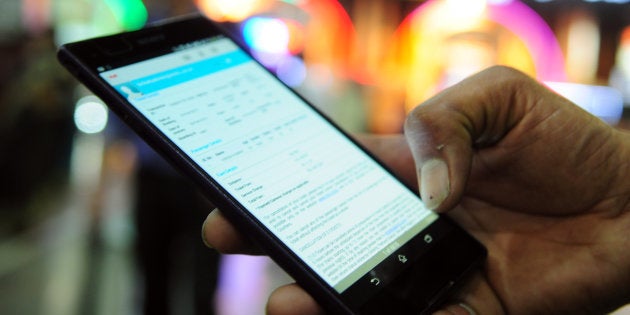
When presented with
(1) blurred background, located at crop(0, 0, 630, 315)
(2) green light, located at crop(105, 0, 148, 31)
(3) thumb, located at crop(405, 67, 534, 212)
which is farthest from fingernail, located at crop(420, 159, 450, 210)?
(2) green light, located at crop(105, 0, 148, 31)

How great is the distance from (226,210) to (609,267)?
32.0 inches

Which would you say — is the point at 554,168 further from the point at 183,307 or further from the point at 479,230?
the point at 183,307

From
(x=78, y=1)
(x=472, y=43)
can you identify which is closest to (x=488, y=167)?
(x=472, y=43)

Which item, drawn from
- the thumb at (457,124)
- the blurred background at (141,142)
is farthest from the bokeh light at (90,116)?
the thumb at (457,124)

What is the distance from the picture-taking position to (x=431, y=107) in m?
1.08

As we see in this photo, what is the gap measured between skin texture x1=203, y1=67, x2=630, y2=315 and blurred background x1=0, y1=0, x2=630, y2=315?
5.37 feet

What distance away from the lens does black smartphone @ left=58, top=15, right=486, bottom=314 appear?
37.6 inches

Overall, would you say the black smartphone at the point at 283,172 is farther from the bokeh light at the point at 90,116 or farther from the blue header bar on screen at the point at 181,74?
the bokeh light at the point at 90,116

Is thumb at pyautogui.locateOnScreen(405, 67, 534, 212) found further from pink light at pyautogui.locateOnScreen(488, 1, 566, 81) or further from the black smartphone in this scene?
pink light at pyautogui.locateOnScreen(488, 1, 566, 81)

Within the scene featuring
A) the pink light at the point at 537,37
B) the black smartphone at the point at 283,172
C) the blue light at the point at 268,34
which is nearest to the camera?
the black smartphone at the point at 283,172

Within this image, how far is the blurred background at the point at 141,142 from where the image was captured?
2.71m

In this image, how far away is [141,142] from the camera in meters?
3.22

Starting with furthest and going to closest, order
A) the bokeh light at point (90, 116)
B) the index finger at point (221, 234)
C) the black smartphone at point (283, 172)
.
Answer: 1. the bokeh light at point (90, 116)
2. the index finger at point (221, 234)
3. the black smartphone at point (283, 172)

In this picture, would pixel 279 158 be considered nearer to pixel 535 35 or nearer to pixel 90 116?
pixel 535 35
